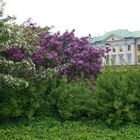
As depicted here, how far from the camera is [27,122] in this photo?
10.1 metres

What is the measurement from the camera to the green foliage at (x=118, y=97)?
31.7 ft

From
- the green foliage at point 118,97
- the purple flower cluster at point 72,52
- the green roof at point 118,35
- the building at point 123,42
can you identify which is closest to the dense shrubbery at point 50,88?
the green foliage at point 118,97

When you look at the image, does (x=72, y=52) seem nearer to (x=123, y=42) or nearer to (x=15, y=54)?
(x=15, y=54)

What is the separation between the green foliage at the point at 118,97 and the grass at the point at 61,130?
0.23m

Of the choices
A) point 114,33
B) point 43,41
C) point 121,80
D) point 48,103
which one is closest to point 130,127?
point 121,80

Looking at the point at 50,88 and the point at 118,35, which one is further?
the point at 118,35

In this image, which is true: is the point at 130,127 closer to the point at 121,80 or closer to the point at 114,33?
the point at 121,80

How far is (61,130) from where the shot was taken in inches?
373

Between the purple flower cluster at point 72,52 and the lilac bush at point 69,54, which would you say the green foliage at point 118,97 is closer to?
the lilac bush at point 69,54

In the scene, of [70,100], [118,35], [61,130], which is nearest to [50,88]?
[70,100]

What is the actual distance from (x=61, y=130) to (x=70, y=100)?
3.31 ft

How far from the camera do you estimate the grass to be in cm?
904

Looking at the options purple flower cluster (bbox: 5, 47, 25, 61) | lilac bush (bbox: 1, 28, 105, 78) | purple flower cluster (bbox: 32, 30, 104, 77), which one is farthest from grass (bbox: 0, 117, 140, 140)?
purple flower cluster (bbox: 32, 30, 104, 77)

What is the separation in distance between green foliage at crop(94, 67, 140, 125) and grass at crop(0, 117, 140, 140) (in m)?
0.23
